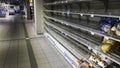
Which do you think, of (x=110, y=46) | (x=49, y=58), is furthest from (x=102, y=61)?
(x=49, y=58)

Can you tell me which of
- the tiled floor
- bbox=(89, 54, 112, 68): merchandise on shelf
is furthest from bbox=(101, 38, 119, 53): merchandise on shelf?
the tiled floor

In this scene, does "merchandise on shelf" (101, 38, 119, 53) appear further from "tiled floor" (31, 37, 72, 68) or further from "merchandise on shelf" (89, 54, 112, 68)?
"tiled floor" (31, 37, 72, 68)

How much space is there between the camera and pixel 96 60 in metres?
2.58

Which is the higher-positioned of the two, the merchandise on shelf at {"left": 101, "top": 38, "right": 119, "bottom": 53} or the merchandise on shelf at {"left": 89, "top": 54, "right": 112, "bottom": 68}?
the merchandise on shelf at {"left": 101, "top": 38, "right": 119, "bottom": 53}

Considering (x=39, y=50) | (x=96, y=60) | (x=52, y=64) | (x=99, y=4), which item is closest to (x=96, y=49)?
(x=96, y=60)

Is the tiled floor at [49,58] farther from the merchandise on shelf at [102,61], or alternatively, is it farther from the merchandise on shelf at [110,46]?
the merchandise on shelf at [110,46]

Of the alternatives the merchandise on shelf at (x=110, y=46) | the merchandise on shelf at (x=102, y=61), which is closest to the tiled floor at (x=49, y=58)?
the merchandise on shelf at (x=102, y=61)

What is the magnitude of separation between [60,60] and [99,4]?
1.99m

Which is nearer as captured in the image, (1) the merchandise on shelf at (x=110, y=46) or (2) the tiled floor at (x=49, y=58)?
(1) the merchandise on shelf at (x=110, y=46)

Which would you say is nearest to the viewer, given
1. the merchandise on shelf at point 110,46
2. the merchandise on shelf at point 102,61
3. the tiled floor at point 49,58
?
the merchandise on shelf at point 110,46

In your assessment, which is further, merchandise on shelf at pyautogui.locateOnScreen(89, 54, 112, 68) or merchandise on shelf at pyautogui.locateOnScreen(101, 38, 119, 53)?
merchandise on shelf at pyautogui.locateOnScreen(89, 54, 112, 68)

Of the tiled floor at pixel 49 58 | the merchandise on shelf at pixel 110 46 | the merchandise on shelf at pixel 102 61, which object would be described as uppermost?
the merchandise on shelf at pixel 110 46

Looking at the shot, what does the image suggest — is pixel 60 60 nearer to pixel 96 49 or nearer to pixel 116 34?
pixel 96 49

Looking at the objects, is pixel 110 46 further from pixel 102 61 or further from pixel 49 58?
pixel 49 58
